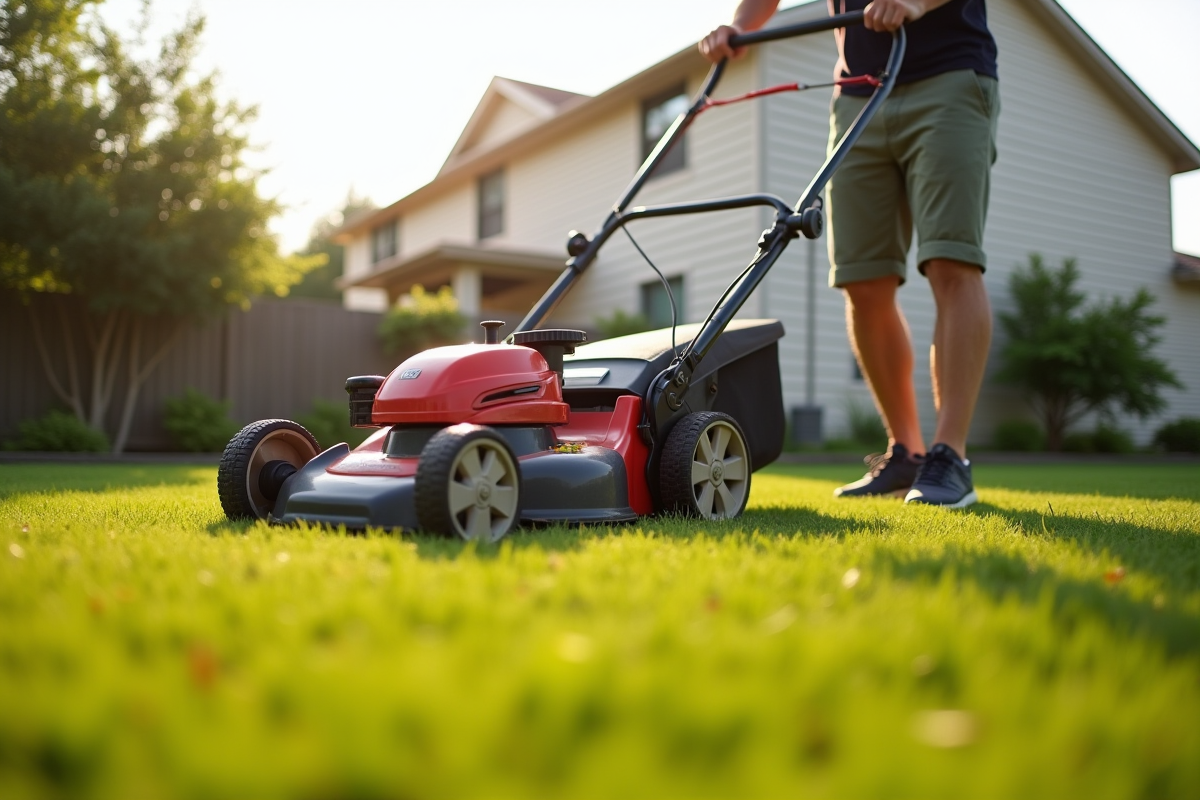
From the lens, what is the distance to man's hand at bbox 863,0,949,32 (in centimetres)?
367

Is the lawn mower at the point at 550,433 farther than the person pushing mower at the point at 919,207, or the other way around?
the person pushing mower at the point at 919,207

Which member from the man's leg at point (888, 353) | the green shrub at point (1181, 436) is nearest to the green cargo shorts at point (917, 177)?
the man's leg at point (888, 353)

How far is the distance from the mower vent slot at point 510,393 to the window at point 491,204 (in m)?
14.9

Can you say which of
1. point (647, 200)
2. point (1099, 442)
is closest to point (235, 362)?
point (647, 200)

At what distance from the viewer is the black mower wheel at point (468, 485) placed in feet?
7.58

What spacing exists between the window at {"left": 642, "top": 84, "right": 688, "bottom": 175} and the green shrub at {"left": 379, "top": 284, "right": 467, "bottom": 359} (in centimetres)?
355

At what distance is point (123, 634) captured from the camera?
1.30 meters

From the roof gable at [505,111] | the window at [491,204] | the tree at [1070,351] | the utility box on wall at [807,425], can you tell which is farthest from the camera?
the window at [491,204]

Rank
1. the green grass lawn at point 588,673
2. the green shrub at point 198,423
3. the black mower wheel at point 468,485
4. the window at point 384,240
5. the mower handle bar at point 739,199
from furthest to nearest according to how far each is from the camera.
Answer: the window at point 384,240 < the green shrub at point 198,423 < the mower handle bar at point 739,199 < the black mower wheel at point 468,485 < the green grass lawn at point 588,673

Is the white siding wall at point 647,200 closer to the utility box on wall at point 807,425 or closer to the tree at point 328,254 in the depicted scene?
the utility box on wall at point 807,425

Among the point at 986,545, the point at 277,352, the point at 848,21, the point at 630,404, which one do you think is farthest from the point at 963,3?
the point at 277,352

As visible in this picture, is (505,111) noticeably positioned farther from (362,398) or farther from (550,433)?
(550,433)

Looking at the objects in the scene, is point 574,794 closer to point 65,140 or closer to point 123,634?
point 123,634

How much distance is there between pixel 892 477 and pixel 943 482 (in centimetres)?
60
